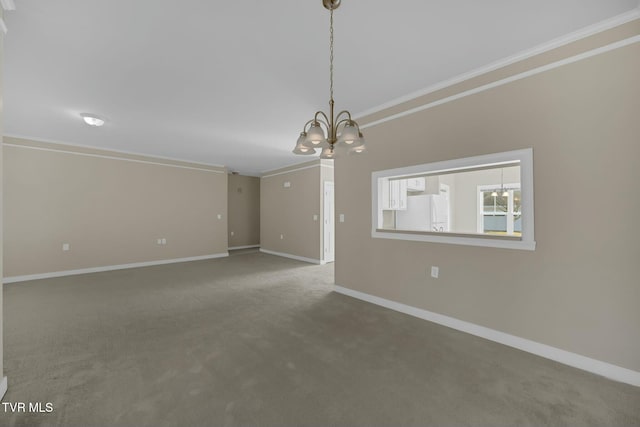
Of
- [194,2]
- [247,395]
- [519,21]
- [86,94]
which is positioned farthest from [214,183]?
[519,21]

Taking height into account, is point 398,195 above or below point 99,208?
above

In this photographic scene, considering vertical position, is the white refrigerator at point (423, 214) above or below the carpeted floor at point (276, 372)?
above

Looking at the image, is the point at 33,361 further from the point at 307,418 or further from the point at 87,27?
the point at 87,27

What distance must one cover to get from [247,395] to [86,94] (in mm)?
3816

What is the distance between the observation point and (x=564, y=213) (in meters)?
2.17

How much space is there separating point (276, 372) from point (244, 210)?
7.67m

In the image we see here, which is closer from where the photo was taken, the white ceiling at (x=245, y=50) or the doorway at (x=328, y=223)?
the white ceiling at (x=245, y=50)

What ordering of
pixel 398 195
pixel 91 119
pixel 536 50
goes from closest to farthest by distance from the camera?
1. pixel 536 50
2. pixel 91 119
3. pixel 398 195

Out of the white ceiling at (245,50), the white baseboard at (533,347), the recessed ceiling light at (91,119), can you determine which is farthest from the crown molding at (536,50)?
the recessed ceiling light at (91,119)

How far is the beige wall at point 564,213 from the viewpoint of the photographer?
1.94 m

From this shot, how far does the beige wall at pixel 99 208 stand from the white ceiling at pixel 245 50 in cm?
153

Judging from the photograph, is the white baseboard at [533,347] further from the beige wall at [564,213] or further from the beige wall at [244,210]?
the beige wall at [244,210]

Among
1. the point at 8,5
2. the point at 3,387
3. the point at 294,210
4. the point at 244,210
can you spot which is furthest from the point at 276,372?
the point at 244,210

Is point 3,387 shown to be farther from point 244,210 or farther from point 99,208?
point 244,210
